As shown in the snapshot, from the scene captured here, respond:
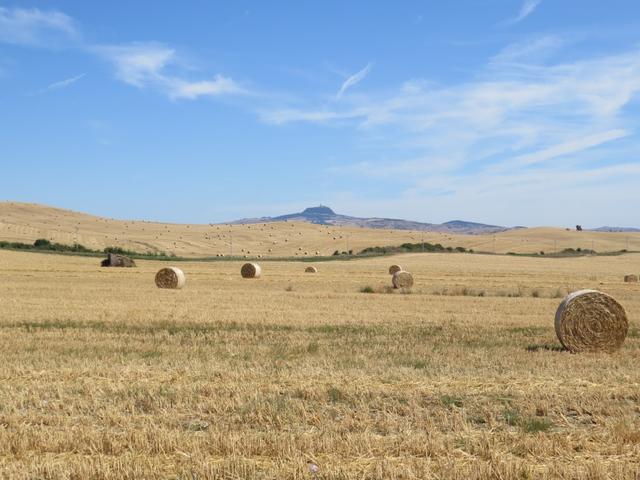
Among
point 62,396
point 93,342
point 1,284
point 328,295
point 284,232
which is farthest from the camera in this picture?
point 284,232

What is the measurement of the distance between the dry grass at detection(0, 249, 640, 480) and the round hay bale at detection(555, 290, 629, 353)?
0.40m

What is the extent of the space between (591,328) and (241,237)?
101m

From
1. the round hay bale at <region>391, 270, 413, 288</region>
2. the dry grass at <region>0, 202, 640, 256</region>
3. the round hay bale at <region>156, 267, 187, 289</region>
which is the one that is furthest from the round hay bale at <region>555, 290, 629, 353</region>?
the dry grass at <region>0, 202, 640, 256</region>

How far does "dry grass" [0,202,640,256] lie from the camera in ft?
301

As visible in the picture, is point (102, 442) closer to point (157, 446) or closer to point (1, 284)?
point (157, 446)

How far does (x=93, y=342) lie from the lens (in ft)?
47.3

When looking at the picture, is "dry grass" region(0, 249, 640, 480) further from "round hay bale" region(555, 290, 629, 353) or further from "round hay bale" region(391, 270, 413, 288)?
"round hay bale" region(391, 270, 413, 288)

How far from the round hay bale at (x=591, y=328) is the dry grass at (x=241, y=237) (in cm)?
6877

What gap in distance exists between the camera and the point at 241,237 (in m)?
114

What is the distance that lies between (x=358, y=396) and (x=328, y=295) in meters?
18.5

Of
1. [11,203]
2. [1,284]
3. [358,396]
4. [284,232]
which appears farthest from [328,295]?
[11,203]

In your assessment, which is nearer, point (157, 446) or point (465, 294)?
point (157, 446)

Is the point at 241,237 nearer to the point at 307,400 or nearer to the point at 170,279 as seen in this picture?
the point at 170,279

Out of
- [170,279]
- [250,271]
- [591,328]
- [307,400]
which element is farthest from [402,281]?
[307,400]
